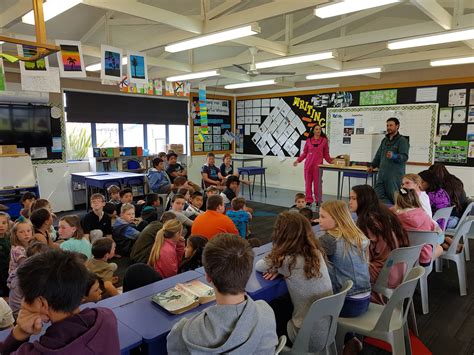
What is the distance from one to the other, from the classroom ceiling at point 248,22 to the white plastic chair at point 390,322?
2.49 m

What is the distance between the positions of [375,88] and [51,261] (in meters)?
7.79

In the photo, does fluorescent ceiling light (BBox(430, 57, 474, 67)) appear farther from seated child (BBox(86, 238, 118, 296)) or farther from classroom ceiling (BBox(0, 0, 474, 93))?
seated child (BBox(86, 238, 118, 296))

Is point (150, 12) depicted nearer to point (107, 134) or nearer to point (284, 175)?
point (107, 134)

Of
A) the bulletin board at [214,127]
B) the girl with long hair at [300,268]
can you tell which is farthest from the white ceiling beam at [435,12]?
the bulletin board at [214,127]

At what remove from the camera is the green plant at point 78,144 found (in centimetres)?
753

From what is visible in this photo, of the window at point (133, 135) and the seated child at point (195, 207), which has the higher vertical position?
the window at point (133, 135)

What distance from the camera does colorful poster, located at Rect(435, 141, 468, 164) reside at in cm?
666

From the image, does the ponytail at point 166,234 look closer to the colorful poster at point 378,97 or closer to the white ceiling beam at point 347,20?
the white ceiling beam at point 347,20

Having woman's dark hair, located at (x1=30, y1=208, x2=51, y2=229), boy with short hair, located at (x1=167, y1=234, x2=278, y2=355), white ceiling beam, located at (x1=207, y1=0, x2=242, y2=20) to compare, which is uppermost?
white ceiling beam, located at (x1=207, y1=0, x2=242, y2=20)

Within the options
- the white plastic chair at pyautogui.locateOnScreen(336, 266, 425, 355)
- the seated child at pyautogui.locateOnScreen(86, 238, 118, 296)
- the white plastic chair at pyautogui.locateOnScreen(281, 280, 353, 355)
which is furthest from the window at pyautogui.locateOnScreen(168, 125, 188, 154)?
the white plastic chair at pyautogui.locateOnScreen(281, 280, 353, 355)

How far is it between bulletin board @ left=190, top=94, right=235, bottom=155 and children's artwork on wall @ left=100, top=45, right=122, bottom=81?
4930 millimetres

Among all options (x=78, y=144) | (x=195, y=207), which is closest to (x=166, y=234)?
(x=195, y=207)

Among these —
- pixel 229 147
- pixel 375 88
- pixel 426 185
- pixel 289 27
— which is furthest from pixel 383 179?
pixel 229 147

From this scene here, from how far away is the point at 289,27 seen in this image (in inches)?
201
